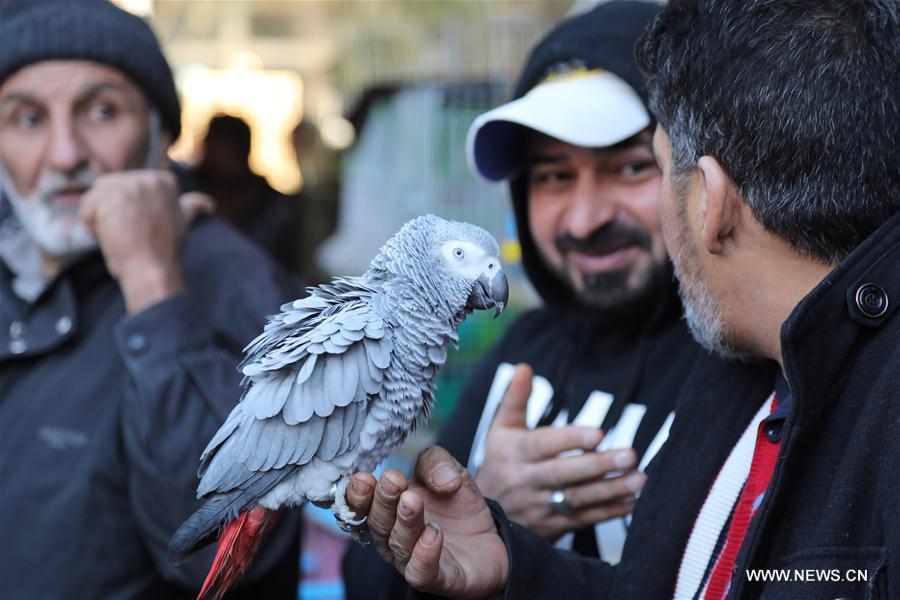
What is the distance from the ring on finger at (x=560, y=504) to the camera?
149cm

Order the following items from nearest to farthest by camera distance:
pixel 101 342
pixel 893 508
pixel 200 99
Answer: pixel 893 508
pixel 101 342
pixel 200 99

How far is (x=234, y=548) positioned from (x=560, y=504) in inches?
22.8

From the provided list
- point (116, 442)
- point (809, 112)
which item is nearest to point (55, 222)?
point (116, 442)

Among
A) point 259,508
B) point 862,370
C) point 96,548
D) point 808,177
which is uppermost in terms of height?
point 808,177

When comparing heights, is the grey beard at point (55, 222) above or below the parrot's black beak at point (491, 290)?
below

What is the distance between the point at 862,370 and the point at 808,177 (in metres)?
0.24

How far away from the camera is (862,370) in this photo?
100 centimetres

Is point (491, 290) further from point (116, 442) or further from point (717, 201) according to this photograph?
point (116, 442)

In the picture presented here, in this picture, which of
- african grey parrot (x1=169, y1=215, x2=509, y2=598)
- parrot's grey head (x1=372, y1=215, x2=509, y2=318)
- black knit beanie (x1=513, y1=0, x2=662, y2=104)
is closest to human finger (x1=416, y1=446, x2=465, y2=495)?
african grey parrot (x1=169, y1=215, x2=509, y2=598)

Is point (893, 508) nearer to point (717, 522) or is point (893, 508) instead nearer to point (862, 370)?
point (862, 370)

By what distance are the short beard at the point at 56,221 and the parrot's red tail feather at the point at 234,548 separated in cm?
98

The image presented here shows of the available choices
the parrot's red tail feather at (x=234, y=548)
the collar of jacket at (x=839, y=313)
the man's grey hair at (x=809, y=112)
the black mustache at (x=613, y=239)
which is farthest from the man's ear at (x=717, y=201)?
the parrot's red tail feather at (x=234, y=548)

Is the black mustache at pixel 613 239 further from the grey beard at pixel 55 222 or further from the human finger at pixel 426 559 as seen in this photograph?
the grey beard at pixel 55 222

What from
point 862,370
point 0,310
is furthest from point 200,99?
point 862,370
